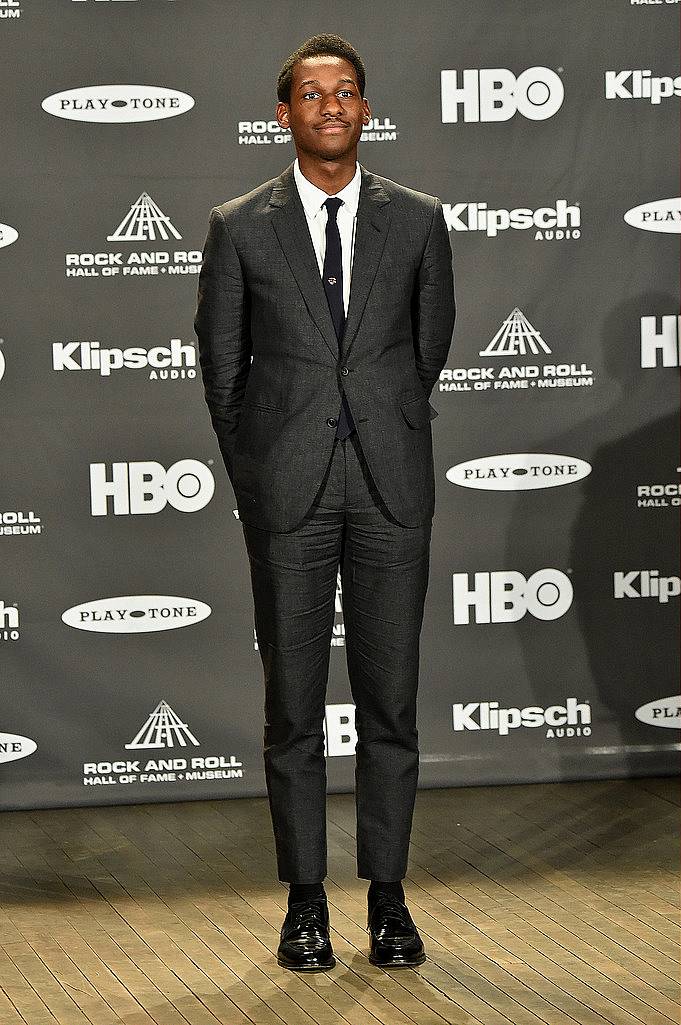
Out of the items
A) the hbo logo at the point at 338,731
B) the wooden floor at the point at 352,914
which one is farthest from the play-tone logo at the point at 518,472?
the wooden floor at the point at 352,914

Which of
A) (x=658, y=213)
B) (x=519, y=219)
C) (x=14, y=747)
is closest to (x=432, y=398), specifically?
(x=519, y=219)

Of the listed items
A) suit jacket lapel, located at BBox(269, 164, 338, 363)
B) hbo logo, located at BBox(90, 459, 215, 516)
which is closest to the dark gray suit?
suit jacket lapel, located at BBox(269, 164, 338, 363)

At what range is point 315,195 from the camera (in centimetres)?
290

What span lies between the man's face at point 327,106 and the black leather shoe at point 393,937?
1.54m

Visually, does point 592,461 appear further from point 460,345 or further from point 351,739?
point 351,739

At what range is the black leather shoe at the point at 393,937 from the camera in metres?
2.94

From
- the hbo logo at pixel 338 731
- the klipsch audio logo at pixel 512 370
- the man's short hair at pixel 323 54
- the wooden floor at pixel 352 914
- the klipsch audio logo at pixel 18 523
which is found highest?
the man's short hair at pixel 323 54

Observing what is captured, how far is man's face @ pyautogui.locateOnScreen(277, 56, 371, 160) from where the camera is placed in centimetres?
278

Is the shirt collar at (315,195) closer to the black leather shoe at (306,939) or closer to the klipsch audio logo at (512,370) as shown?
the klipsch audio logo at (512,370)

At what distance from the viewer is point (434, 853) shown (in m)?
3.66

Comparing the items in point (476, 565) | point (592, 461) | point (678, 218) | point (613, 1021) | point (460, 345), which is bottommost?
point (613, 1021)

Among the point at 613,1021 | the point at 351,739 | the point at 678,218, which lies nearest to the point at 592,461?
the point at 678,218

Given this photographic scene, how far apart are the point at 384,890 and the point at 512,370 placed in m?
1.71

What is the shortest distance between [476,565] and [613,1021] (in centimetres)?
173
